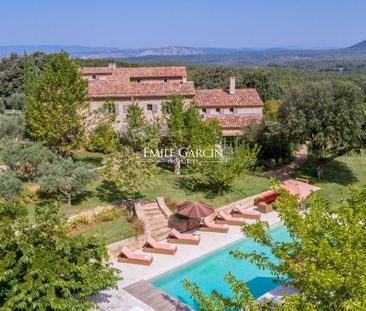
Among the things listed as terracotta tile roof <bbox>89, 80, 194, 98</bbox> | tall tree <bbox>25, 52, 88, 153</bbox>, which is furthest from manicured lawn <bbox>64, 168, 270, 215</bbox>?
terracotta tile roof <bbox>89, 80, 194, 98</bbox>

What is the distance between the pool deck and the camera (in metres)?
15.1

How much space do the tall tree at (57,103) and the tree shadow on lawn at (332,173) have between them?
20.0m

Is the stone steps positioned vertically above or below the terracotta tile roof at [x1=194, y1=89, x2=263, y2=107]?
below

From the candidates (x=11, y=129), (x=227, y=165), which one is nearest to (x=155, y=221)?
(x=227, y=165)

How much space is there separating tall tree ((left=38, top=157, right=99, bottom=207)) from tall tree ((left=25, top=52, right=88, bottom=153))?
633cm

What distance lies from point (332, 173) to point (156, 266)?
22324 millimetres

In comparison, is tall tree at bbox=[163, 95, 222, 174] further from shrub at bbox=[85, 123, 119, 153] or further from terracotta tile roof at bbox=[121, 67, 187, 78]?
terracotta tile roof at bbox=[121, 67, 187, 78]

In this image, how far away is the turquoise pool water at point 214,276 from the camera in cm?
1698

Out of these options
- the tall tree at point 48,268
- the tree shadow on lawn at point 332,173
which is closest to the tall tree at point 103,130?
the tree shadow on lawn at point 332,173

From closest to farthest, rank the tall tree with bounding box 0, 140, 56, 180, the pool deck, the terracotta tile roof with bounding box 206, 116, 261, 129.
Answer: the pool deck < the tall tree with bounding box 0, 140, 56, 180 < the terracotta tile roof with bounding box 206, 116, 261, 129

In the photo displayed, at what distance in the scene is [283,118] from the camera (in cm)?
3095

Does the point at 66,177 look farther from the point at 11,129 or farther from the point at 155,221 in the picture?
the point at 11,129

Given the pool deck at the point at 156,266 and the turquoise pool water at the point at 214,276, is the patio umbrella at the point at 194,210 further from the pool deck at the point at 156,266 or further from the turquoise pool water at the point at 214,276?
the turquoise pool water at the point at 214,276

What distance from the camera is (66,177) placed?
2319cm
